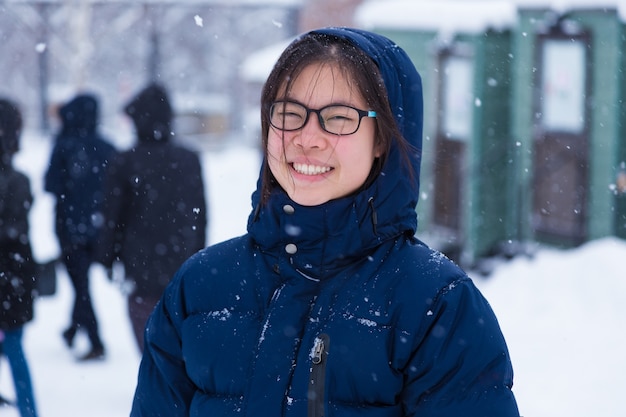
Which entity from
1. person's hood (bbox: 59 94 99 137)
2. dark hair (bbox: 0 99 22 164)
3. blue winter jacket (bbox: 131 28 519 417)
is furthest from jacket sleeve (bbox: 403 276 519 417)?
person's hood (bbox: 59 94 99 137)

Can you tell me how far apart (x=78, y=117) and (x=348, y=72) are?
538 centimetres

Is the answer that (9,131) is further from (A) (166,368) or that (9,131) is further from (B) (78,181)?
(A) (166,368)

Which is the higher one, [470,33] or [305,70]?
[470,33]

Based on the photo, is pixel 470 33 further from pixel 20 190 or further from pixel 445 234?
pixel 20 190

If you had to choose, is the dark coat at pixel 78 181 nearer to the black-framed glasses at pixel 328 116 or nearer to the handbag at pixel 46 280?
the handbag at pixel 46 280

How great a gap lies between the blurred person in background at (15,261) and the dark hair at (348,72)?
3216 millimetres

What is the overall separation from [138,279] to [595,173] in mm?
5265

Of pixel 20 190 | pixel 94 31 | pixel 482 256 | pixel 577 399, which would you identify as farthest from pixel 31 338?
pixel 94 31

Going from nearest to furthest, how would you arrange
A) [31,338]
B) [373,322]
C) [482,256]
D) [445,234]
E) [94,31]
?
[373,322]
[31,338]
[482,256]
[445,234]
[94,31]

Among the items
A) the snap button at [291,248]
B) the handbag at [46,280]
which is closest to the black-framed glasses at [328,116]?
the snap button at [291,248]

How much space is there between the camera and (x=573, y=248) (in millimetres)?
9023

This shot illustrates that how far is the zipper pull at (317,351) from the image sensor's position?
5.97 ft

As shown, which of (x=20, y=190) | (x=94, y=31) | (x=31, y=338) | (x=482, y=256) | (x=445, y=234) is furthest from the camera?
(x=94, y=31)

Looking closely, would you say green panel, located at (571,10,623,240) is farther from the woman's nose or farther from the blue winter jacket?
A: the woman's nose
